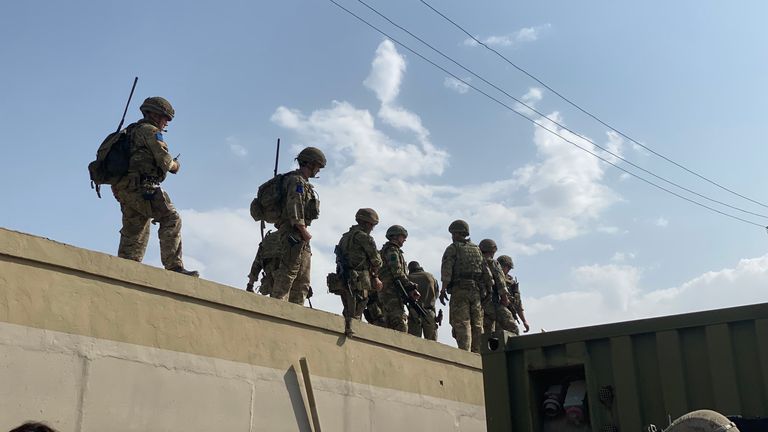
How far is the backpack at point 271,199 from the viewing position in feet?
27.8

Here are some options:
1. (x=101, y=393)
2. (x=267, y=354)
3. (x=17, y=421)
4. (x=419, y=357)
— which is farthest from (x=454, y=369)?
(x=17, y=421)

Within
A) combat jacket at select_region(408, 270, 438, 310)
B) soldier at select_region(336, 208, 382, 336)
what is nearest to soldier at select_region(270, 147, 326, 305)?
soldier at select_region(336, 208, 382, 336)

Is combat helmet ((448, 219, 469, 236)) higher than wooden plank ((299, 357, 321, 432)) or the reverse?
higher

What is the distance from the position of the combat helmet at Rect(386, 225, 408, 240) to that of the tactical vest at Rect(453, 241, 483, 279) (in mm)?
1142

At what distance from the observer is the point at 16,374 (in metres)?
5.19

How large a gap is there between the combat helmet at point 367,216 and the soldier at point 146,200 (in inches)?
125

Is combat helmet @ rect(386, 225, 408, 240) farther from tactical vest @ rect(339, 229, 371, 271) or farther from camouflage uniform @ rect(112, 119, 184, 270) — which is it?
camouflage uniform @ rect(112, 119, 184, 270)

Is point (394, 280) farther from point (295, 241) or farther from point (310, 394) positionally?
point (310, 394)

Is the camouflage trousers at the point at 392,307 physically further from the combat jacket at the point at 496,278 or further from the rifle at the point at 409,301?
the combat jacket at the point at 496,278

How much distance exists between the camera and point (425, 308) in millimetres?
11555

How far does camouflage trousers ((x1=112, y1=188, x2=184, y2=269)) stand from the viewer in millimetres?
7090

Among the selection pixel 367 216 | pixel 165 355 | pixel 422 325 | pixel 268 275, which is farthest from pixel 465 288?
pixel 165 355

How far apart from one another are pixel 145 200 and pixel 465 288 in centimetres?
559

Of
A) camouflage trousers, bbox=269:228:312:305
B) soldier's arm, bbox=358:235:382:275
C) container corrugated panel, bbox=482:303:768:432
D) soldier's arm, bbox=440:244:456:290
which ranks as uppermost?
soldier's arm, bbox=440:244:456:290
